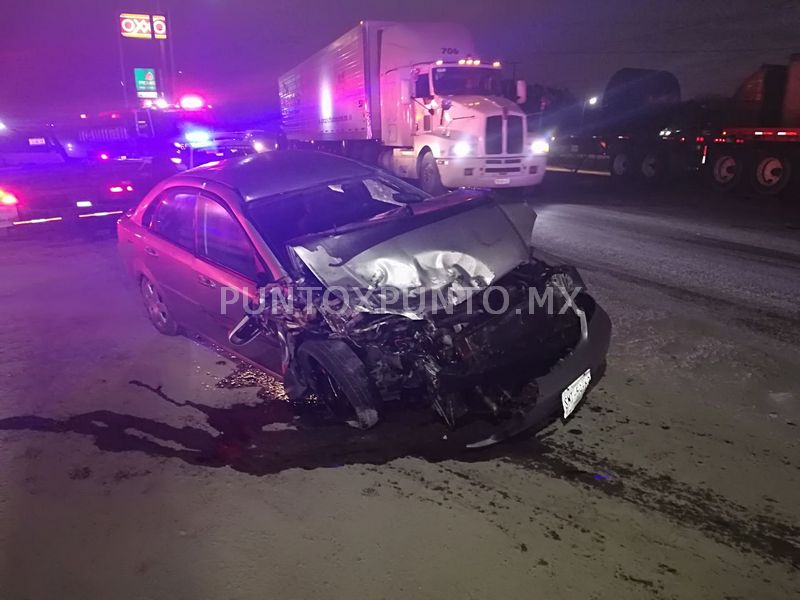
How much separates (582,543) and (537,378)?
0.87m

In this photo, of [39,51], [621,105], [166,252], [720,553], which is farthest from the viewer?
[39,51]

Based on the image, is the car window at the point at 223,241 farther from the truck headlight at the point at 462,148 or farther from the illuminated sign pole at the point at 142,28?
the illuminated sign pole at the point at 142,28

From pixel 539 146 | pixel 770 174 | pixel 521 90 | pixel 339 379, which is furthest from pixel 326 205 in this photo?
pixel 770 174

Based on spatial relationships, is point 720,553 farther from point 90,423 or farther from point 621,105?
point 621,105

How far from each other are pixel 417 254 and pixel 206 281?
1734 millimetres

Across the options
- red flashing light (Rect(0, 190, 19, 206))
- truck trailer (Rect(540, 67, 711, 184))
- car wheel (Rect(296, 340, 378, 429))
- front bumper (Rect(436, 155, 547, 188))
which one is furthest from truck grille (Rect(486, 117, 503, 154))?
car wheel (Rect(296, 340, 378, 429))

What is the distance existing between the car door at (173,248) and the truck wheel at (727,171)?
1449 cm

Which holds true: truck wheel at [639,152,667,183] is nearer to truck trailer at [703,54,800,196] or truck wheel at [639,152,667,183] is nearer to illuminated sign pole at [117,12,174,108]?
truck trailer at [703,54,800,196]

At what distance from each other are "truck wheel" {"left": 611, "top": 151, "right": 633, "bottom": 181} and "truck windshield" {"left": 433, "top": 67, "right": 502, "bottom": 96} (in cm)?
673

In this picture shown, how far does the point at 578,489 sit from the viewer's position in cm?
299

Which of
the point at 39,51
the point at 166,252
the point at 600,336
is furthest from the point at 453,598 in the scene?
the point at 39,51

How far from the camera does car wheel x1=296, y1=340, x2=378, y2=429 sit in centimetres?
331

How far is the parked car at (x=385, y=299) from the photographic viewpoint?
3.15m

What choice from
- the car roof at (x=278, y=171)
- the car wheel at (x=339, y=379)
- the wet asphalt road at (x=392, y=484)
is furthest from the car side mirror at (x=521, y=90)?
the car wheel at (x=339, y=379)
